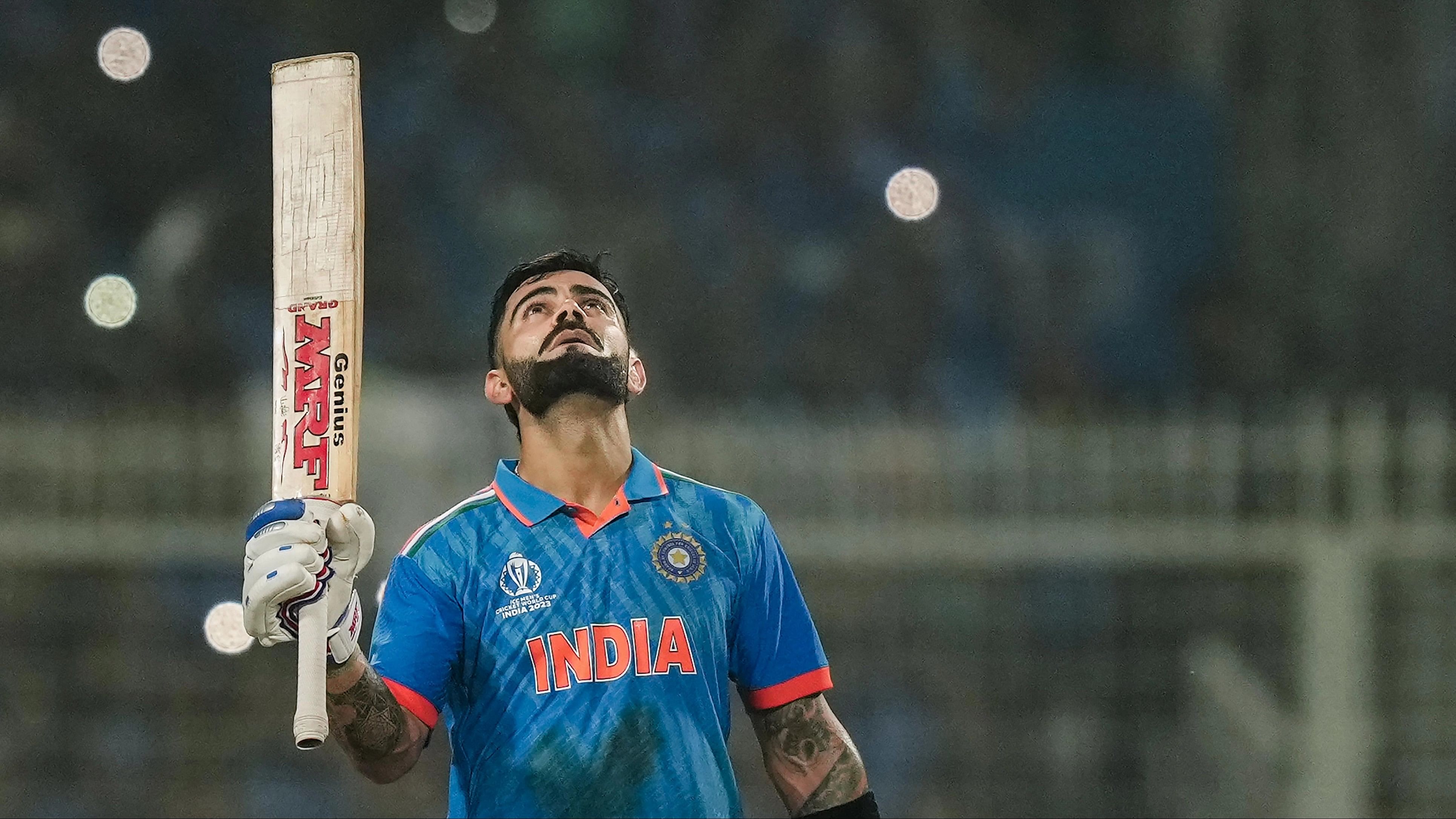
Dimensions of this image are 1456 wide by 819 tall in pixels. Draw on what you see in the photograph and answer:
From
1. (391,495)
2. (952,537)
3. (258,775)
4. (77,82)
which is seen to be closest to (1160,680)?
(952,537)

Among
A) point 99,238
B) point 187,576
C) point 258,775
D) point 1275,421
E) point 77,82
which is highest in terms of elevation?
point 77,82

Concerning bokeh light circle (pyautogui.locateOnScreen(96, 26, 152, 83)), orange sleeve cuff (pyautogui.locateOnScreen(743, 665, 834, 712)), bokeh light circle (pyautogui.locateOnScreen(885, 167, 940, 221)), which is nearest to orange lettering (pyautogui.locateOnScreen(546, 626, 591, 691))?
orange sleeve cuff (pyautogui.locateOnScreen(743, 665, 834, 712))

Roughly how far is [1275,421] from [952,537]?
120 centimetres

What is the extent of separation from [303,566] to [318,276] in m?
0.54

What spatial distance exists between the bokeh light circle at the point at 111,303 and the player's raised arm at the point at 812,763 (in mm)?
4925

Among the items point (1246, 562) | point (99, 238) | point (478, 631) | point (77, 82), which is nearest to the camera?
point (478, 631)

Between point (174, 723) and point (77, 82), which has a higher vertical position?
point (77, 82)

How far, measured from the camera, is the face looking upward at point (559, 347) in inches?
109

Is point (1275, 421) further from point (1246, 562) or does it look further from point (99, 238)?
point (99, 238)

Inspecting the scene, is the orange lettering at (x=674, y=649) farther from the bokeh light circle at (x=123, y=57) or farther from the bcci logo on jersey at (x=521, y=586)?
the bokeh light circle at (x=123, y=57)

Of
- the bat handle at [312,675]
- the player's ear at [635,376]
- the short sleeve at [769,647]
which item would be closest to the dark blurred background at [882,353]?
the player's ear at [635,376]

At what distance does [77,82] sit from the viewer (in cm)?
807

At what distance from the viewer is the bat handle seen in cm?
219

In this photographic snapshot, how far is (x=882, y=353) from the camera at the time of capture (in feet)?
22.9
